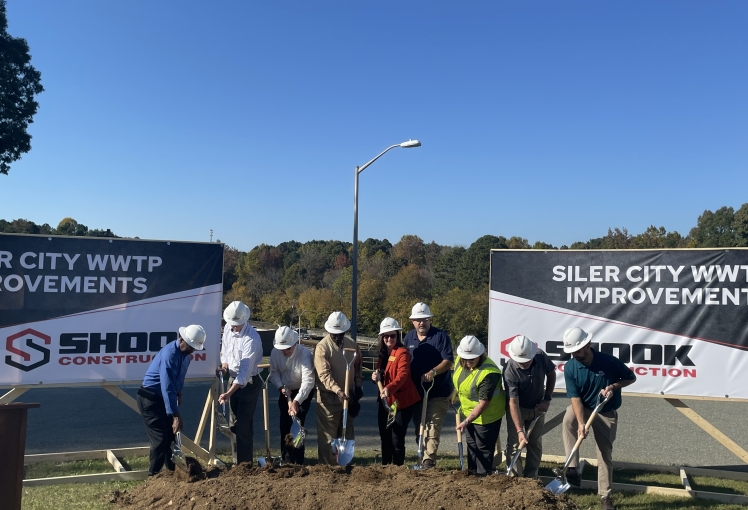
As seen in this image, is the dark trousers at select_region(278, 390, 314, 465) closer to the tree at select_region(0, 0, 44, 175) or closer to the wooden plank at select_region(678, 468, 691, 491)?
the wooden plank at select_region(678, 468, 691, 491)

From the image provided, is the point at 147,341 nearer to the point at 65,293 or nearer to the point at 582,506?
the point at 65,293

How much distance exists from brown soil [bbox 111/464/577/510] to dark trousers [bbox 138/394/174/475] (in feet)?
2.11

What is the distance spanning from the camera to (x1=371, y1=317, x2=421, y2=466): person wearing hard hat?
6348mm

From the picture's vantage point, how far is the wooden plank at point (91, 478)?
6.39 meters

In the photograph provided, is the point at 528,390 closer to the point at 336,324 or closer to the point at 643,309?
the point at 336,324

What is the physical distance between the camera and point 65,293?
715cm

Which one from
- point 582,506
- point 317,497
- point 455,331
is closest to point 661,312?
point 582,506

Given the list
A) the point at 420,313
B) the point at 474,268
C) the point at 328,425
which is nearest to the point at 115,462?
the point at 328,425

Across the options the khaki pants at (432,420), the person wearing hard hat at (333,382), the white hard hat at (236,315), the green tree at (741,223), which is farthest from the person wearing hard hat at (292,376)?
the green tree at (741,223)

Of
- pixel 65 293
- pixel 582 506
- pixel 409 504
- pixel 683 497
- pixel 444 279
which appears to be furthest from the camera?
pixel 444 279

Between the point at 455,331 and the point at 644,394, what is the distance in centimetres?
1699

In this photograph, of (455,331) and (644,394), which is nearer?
(644,394)

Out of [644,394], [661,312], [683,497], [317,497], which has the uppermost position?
[661,312]

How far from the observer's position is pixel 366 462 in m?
7.61
